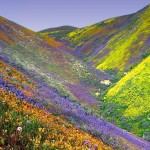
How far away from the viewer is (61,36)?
175375mm

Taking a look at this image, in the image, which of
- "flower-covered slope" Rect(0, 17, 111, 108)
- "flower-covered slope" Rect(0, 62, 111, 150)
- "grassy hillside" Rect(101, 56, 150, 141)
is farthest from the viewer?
"flower-covered slope" Rect(0, 17, 111, 108)

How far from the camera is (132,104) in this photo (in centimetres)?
3394

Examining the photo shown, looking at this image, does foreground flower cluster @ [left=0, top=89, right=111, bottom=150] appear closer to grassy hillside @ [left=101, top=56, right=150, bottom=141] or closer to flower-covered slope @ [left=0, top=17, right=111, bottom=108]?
grassy hillside @ [left=101, top=56, right=150, bottom=141]

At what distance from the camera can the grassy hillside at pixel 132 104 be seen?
29.1m

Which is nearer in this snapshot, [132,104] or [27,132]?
[27,132]

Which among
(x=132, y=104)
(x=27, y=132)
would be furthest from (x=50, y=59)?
(x=27, y=132)

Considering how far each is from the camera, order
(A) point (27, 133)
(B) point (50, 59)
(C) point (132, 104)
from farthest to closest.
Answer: (B) point (50, 59), (C) point (132, 104), (A) point (27, 133)

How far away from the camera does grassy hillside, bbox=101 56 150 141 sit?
29.1 metres

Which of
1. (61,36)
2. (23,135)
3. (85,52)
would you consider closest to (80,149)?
(23,135)

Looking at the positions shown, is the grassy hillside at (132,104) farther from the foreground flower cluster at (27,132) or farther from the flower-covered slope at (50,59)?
the foreground flower cluster at (27,132)

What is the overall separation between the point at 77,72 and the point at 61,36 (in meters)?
120

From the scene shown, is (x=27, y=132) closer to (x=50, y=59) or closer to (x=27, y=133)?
(x=27, y=133)

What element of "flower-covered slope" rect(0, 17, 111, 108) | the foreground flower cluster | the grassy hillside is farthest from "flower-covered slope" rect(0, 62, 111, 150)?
"flower-covered slope" rect(0, 17, 111, 108)

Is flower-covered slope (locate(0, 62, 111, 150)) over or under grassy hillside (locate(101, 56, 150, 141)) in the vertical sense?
over
